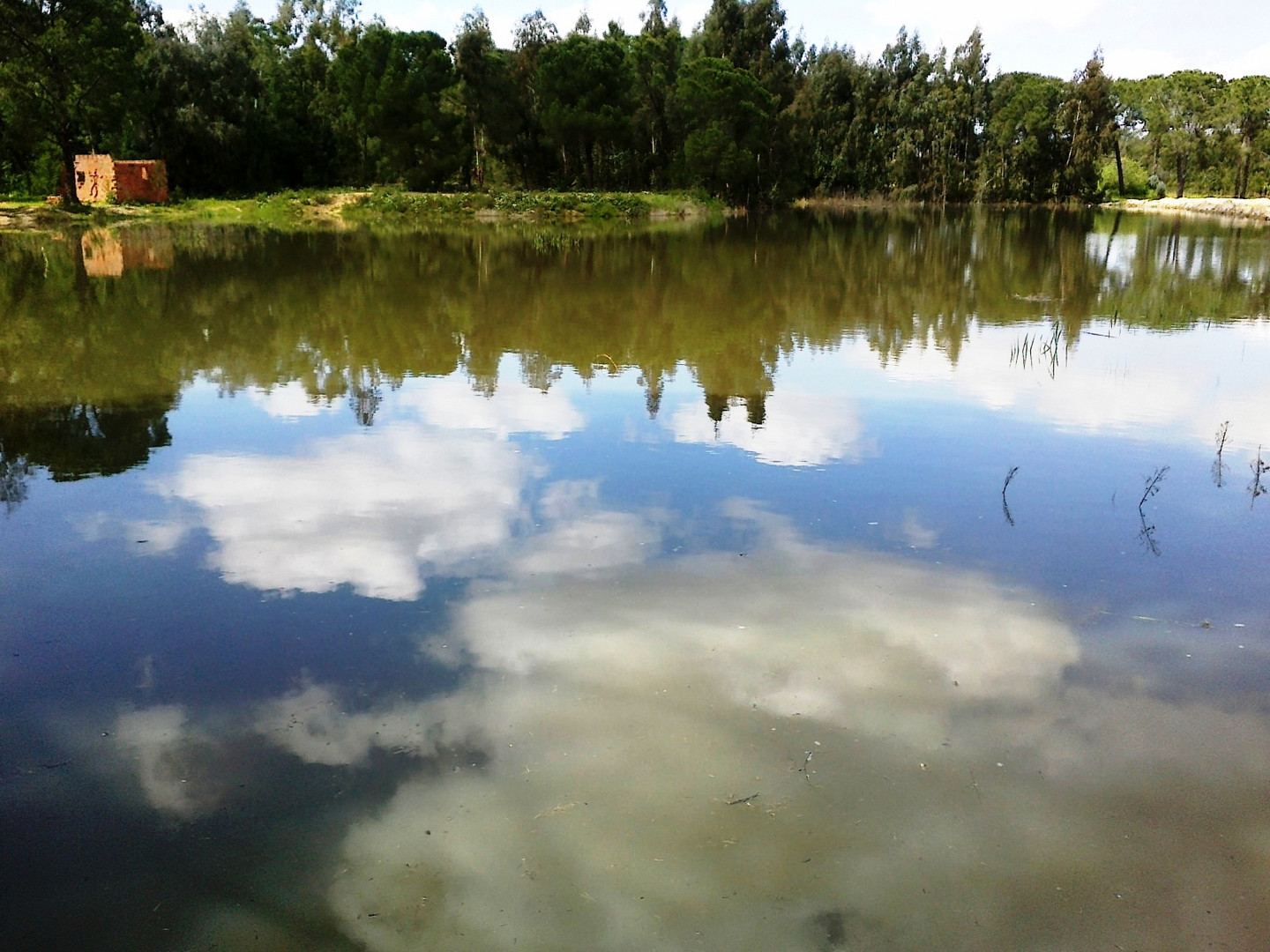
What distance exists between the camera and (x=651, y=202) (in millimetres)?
47719

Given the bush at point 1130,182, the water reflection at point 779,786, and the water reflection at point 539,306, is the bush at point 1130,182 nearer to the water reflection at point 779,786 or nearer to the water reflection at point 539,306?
the water reflection at point 539,306

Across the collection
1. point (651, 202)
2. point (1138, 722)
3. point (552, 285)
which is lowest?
point (1138, 722)

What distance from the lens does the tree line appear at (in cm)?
4512

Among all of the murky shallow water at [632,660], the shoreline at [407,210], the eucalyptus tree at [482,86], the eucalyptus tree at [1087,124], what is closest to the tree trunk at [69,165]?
the shoreline at [407,210]

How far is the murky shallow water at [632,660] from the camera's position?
3.27 meters

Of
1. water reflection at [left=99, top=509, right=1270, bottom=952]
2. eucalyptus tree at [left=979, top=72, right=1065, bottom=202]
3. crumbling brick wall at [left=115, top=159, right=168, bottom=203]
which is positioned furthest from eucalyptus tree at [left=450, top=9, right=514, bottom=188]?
water reflection at [left=99, top=509, right=1270, bottom=952]

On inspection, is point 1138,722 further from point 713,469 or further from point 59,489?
point 59,489

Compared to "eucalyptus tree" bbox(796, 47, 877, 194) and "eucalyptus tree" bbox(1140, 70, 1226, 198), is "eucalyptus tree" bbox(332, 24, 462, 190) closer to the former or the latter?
"eucalyptus tree" bbox(796, 47, 877, 194)

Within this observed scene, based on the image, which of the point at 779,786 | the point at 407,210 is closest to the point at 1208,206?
the point at 407,210

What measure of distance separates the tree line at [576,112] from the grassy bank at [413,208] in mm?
4744

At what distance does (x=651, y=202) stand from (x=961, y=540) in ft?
144

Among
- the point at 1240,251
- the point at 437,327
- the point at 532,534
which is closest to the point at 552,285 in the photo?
the point at 437,327

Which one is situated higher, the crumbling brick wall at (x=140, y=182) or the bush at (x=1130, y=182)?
the bush at (x=1130, y=182)

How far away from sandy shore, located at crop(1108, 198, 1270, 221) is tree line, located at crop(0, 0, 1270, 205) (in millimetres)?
2961
